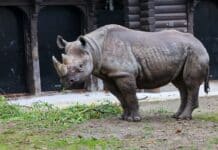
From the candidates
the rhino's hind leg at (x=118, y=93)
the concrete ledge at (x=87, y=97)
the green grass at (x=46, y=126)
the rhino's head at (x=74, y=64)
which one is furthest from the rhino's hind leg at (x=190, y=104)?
the concrete ledge at (x=87, y=97)

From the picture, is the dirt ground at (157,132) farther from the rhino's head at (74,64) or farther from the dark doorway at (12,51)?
the dark doorway at (12,51)

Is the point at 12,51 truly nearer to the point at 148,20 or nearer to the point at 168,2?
the point at 148,20

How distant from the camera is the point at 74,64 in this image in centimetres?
864

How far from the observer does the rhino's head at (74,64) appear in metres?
8.59

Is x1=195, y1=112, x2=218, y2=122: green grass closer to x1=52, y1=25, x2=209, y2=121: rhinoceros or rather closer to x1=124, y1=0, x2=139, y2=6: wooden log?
x1=52, y1=25, x2=209, y2=121: rhinoceros

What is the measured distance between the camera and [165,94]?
15.5 m

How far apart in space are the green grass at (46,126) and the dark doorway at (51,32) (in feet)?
15.8

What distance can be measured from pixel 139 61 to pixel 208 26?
9.40 m

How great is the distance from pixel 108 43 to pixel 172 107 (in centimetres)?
338

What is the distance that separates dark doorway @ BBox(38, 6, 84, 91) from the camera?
1639 cm

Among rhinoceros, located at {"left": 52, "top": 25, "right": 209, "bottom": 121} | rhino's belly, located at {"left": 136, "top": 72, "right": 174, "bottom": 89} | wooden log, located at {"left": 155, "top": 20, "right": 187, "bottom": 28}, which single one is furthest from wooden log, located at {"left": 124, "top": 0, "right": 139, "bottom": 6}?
rhino's belly, located at {"left": 136, "top": 72, "right": 174, "bottom": 89}

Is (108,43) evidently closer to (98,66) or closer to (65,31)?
(98,66)

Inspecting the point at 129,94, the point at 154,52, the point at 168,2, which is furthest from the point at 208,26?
the point at 129,94

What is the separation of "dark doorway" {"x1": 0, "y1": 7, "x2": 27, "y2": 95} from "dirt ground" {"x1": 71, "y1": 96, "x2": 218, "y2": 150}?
6.56 meters
